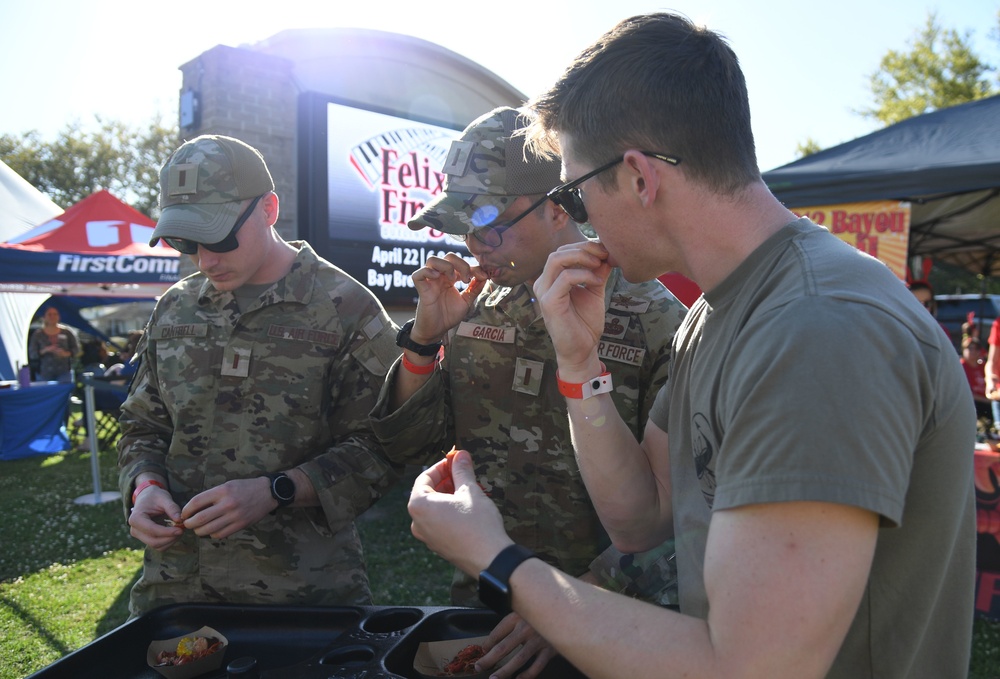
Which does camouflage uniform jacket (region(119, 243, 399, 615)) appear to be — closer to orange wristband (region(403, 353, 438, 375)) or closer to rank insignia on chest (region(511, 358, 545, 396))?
orange wristband (region(403, 353, 438, 375))

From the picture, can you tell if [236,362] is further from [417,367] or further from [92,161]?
[92,161]

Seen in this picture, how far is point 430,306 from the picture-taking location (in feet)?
7.28

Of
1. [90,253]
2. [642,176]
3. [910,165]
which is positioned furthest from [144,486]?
[90,253]

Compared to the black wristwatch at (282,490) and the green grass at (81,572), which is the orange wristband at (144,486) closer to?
the black wristwatch at (282,490)

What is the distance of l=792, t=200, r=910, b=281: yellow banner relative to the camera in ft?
20.3

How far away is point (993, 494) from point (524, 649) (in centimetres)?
450

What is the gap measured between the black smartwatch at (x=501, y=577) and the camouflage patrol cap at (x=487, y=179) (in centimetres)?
116

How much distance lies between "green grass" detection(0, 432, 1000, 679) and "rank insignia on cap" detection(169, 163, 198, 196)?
3271 mm

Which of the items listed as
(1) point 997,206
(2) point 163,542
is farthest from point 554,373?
(1) point 997,206

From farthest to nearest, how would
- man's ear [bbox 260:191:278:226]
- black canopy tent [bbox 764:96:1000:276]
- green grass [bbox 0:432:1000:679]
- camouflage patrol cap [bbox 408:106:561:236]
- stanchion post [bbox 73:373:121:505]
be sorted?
1. stanchion post [bbox 73:373:121:505]
2. black canopy tent [bbox 764:96:1000:276]
3. green grass [bbox 0:432:1000:679]
4. man's ear [bbox 260:191:278:226]
5. camouflage patrol cap [bbox 408:106:561:236]

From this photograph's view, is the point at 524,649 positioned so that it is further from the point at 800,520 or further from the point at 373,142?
the point at 373,142

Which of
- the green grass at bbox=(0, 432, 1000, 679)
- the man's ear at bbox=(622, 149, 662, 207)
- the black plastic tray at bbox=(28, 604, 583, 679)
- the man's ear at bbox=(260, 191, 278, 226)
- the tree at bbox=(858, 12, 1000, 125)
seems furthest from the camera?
the tree at bbox=(858, 12, 1000, 125)

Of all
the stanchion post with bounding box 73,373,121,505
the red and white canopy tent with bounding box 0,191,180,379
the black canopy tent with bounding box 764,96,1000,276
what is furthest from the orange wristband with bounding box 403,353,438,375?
the red and white canopy tent with bounding box 0,191,180,379

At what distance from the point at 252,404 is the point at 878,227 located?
5806 millimetres
